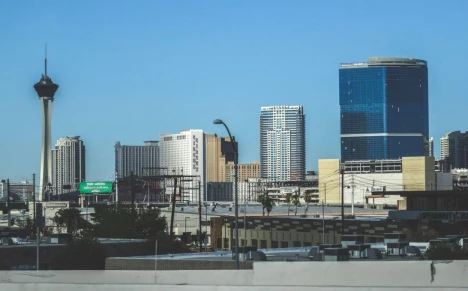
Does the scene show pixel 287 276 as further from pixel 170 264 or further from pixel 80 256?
pixel 80 256

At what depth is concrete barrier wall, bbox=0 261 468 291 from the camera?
1431cm

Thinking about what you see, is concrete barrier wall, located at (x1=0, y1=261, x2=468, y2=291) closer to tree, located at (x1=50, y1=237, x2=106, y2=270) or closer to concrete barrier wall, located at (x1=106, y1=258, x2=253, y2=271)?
concrete barrier wall, located at (x1=106, y1=258, x2=253, y2=271)

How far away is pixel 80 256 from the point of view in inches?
2623

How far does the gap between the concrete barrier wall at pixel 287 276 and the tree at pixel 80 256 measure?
1979 inches

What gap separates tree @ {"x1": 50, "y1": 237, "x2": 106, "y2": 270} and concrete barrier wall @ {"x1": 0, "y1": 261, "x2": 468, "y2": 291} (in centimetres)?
5028

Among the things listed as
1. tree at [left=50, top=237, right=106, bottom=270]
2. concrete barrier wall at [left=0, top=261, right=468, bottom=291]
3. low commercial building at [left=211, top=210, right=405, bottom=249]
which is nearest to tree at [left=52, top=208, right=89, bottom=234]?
low commercial building at [left=211, top=210, right=405, bottom=249]

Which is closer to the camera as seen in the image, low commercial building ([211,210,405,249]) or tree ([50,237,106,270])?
tree ([50,237,106,270])

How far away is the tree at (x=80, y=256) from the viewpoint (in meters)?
66.2

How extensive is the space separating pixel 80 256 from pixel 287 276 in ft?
171

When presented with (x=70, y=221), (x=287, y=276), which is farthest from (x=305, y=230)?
(x=287, y=276)

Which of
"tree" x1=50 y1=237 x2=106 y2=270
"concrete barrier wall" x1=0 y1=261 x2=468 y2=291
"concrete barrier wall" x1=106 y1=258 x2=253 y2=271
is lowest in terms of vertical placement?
"tree" x1=50 y1=237 x2=106 y2=270

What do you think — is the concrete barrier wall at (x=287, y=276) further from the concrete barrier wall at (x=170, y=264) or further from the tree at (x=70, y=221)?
the tree at (x=70, y=221)

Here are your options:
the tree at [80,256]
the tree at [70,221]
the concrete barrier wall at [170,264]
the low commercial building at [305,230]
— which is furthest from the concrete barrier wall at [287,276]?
the tree at [70,221]

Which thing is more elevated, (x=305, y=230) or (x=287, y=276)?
(x=287, y=276)
